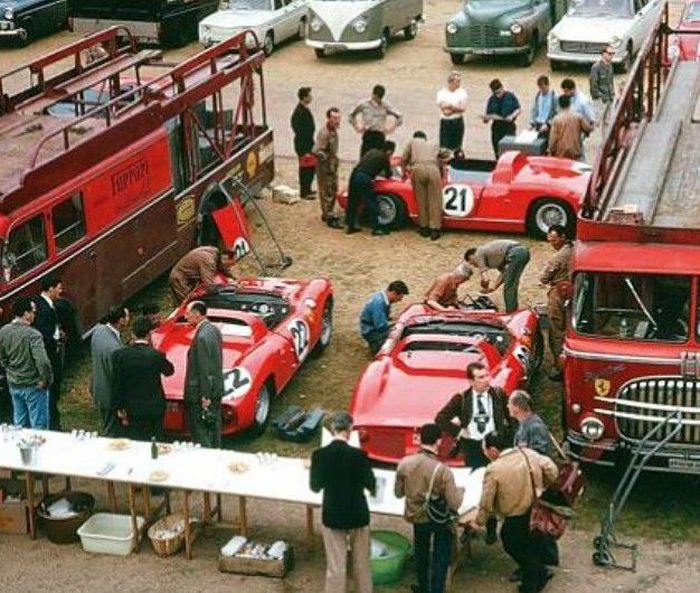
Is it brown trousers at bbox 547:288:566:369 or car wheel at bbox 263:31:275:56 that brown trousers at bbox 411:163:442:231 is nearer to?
brown trousers at bbox 547:288:566:369

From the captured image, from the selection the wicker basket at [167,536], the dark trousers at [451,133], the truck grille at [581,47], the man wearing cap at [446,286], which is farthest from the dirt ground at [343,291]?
the dark trousers at [451,133]

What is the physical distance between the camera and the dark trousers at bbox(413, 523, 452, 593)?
1054cm

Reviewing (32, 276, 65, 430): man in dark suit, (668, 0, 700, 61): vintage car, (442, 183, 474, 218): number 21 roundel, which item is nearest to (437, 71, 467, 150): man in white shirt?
(442, 183, 474, 218): number 21 roundel

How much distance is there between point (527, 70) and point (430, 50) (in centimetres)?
280

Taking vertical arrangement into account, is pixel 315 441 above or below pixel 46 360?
below

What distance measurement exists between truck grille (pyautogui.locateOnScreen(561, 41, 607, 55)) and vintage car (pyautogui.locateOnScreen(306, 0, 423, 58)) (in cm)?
396

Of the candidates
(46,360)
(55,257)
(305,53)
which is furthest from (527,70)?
(46,360)

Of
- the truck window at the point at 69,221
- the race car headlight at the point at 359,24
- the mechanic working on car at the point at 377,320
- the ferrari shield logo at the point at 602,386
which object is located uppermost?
the truck window at the point at 69,221

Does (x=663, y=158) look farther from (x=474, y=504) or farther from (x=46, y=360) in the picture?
(x=46, y=360)

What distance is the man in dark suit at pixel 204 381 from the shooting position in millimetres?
12609

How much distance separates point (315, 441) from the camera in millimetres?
13742

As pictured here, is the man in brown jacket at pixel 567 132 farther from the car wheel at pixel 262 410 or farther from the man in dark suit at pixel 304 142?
the car wheel at pixel 262 410

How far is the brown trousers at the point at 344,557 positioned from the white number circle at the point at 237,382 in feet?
9.91

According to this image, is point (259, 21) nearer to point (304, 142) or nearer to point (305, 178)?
point (304, 142)
